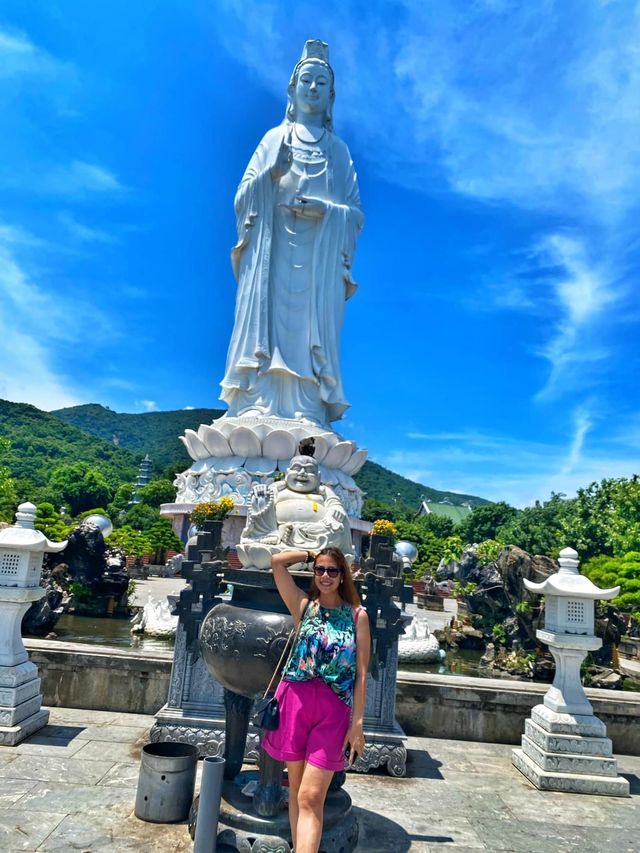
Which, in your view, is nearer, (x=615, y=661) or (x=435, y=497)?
(x=615, y=661)

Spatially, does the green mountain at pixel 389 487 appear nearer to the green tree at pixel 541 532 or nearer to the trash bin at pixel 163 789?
the green tree at pixel 541 532

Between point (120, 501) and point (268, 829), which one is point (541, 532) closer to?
point (268, 829)

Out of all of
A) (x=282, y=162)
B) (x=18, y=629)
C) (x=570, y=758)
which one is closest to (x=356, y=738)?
(x=570, y=758)

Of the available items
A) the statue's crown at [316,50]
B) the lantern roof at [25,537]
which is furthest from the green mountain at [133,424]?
the lantern roof at [25,537]

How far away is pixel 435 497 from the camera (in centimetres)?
10300

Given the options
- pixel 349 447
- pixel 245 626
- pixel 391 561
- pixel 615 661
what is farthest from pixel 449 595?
pixel 245 626

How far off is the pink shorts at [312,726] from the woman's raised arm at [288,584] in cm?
26

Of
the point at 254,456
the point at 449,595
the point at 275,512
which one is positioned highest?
the point at 254,456

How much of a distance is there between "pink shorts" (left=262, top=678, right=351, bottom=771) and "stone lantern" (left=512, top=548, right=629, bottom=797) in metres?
2.35

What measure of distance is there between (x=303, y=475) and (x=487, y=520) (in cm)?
4221

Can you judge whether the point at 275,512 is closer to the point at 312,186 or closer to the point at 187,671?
the point at 187,671

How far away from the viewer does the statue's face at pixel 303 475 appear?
3.94m

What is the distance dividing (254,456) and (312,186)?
24.5 feet

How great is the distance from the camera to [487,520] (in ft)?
144
